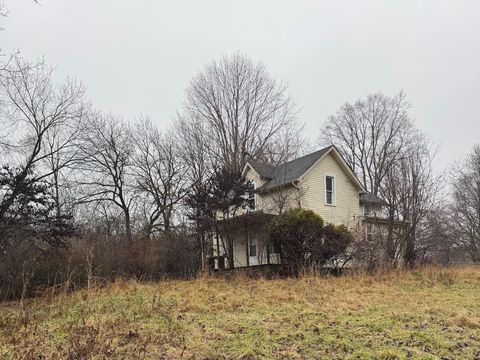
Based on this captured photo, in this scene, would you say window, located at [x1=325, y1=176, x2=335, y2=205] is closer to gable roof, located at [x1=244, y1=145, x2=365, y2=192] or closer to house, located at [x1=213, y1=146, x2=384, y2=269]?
house, located at [x1=213, y1=146, x2=384, y2=269]

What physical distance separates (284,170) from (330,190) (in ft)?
8.58

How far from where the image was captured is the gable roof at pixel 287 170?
2111cm

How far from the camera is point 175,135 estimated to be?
28281mm

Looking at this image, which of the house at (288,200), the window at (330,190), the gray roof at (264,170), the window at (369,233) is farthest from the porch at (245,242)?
the window at (330,190)

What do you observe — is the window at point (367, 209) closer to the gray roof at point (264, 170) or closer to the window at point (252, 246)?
the gray roof at point (264, 170)

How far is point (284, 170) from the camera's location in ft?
73.3

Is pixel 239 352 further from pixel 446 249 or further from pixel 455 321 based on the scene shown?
pixel 446 249

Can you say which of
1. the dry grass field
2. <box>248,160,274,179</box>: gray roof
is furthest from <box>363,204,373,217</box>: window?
the dry grass field

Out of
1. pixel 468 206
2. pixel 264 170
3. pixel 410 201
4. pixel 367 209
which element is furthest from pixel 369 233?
pixel 468 206

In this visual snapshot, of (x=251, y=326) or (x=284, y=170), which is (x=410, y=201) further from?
(x=251, y=326)

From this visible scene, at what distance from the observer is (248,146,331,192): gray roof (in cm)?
2111

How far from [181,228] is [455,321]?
17.3m

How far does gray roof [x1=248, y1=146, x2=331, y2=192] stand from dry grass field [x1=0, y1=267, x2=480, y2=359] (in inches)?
424

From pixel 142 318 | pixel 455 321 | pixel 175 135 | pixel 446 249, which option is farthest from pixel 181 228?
pixel 455 321
